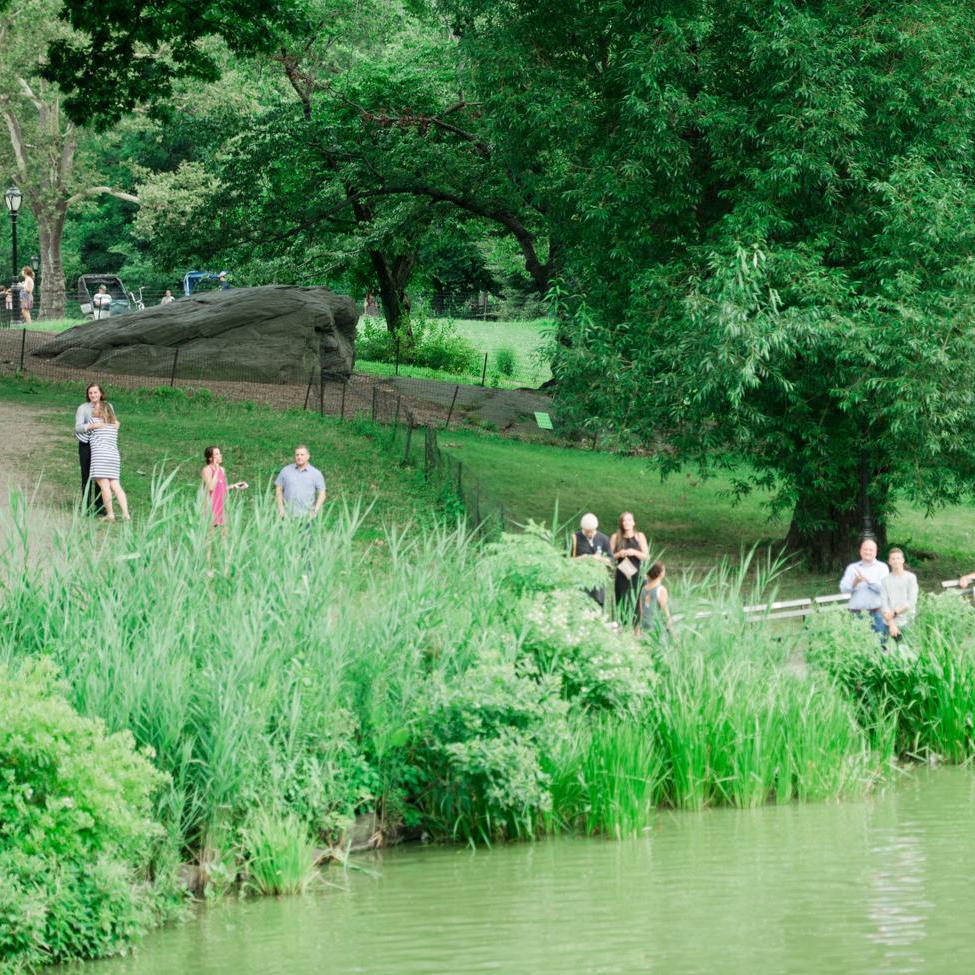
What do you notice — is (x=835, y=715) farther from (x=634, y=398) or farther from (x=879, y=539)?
(x=879, y=539)

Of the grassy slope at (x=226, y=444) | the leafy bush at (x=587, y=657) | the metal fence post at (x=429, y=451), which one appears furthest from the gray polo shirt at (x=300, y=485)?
the metal fence post at (x=429, y=451)

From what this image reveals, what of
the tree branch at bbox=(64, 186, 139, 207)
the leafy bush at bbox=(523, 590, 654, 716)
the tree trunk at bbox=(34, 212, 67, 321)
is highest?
the tree branch at bbox=(64, 186, 139, 207)

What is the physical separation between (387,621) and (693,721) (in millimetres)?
2502

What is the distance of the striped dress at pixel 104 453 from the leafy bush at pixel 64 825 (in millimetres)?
10244

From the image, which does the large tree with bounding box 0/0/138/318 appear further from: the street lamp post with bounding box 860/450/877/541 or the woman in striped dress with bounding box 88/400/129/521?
the street lamp post with bounding box 860/450/877/541

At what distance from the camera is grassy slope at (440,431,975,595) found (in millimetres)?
25500

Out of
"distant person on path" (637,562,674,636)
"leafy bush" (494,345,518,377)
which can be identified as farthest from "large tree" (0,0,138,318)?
"distant person on path" (637,562,674,636)

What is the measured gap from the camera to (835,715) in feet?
42.3

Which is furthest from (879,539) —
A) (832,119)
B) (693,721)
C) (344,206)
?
(344,206)

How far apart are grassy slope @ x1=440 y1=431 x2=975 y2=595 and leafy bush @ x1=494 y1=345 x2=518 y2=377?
62.9ft

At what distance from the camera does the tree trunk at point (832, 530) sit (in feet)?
75.0

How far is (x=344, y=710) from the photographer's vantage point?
10977mm

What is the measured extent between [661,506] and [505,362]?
24.5 metres

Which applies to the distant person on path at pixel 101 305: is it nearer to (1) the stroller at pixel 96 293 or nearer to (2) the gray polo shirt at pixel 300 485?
(1) the stroller at pixel 96 293
